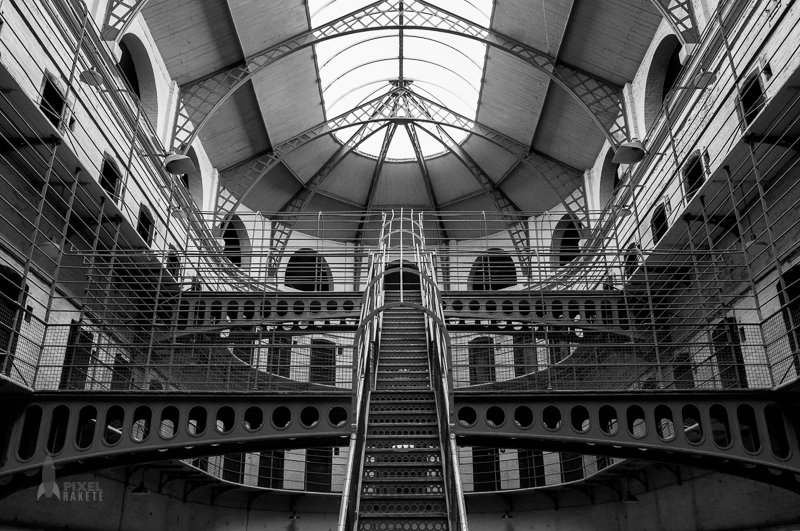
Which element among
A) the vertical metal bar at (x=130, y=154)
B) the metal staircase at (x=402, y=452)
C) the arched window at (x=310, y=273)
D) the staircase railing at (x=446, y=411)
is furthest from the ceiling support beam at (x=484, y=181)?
the metal staircase at (x=402, y=452)

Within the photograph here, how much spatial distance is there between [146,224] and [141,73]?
2.96m

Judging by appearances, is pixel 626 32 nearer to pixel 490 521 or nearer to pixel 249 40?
pixel 249 40

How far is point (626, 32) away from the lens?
13984 millimetres

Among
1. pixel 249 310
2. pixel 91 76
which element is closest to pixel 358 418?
pixel 91 76

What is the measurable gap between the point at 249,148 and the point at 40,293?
9.20m

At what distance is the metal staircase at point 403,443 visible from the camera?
5.31 m

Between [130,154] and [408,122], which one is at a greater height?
[408,122]

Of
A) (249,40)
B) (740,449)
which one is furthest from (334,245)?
(740,449)

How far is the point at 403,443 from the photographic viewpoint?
6.33m

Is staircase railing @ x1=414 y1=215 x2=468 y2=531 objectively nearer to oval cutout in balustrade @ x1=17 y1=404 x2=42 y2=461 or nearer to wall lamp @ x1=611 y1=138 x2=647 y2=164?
wall lamp @ x1=611 y1=138 x2=647 y2=164

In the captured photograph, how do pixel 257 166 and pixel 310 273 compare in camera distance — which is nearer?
pixel 257 166

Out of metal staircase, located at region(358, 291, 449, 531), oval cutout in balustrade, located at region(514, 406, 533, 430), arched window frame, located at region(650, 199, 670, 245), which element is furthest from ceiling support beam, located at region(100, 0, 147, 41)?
arched window frame, located at region(650, 199, 670, 245)

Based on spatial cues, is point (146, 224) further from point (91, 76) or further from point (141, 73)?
point (91, 76)

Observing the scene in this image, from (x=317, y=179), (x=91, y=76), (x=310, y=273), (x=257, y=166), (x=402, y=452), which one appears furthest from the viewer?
(x=310, y=273)
